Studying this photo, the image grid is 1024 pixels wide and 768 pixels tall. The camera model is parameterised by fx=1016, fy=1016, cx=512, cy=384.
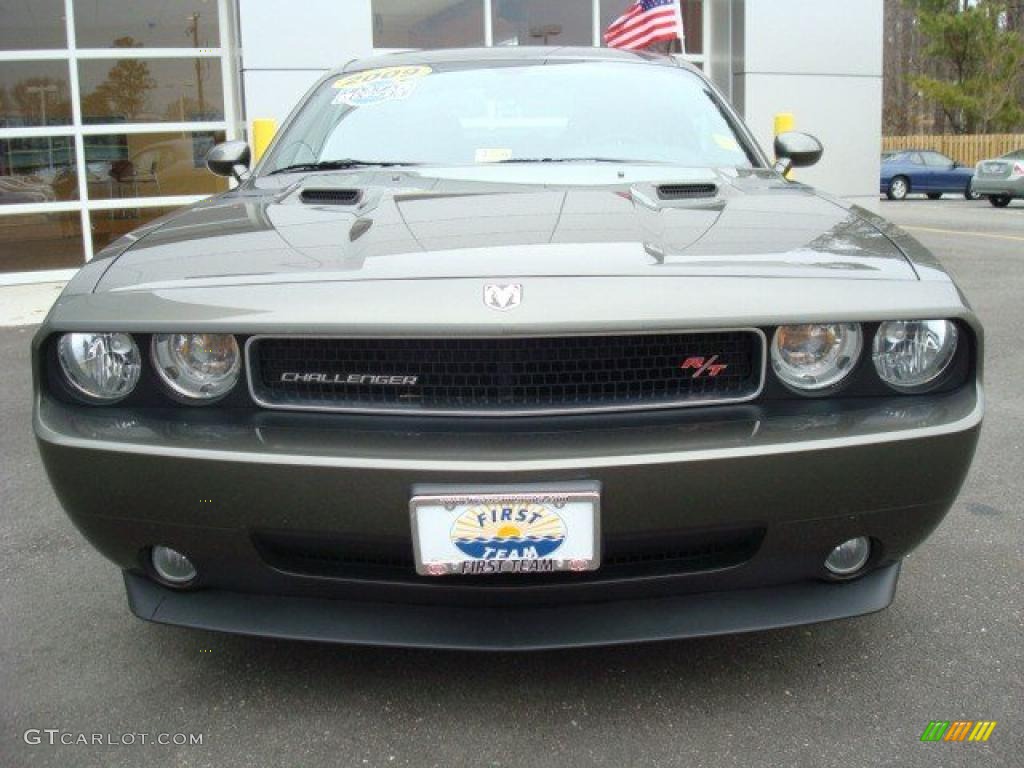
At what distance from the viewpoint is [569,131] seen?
3.18 metres

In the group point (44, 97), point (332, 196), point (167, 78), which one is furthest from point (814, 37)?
point (332, 196)

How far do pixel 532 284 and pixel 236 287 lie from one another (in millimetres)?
581

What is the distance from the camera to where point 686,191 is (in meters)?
2.63

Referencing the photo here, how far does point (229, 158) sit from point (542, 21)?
25.5 feet

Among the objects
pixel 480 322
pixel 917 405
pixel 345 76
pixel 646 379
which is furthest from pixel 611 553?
pixel 345 76

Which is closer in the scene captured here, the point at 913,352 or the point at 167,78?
the point at 913,352

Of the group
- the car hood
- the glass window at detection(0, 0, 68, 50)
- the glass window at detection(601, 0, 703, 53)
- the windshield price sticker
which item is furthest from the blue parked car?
the car hood

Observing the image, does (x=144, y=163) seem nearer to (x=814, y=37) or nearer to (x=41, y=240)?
(x=41, y=240)

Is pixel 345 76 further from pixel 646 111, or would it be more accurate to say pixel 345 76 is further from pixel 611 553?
pixel 611 553

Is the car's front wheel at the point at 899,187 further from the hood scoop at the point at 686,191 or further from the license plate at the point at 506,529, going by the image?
the license plate at the point at 506,529

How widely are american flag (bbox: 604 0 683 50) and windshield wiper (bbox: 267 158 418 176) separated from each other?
5.68 meters

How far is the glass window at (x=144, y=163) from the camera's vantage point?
400 inches

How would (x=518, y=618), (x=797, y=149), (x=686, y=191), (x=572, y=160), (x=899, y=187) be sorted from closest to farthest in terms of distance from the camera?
1. (x=518, y=618)
2. (x=686, y=191)
3. (x=572, y=160)
4. (x=797, y=149)
5. (x=899, y=187)

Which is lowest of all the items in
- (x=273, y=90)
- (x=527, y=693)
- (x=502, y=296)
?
(x=527, y=693)
